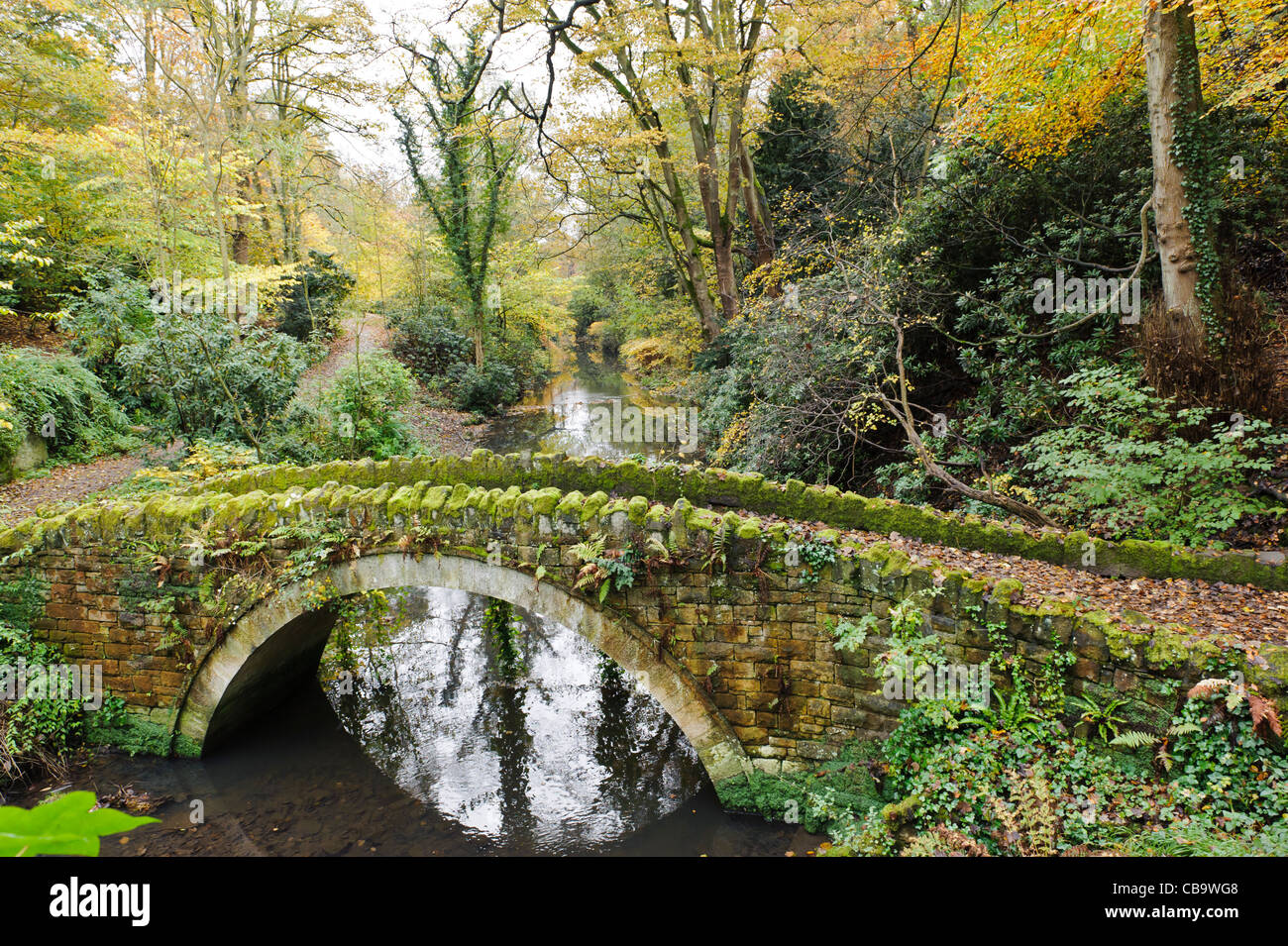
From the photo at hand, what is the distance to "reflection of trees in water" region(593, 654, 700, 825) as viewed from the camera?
259 inches

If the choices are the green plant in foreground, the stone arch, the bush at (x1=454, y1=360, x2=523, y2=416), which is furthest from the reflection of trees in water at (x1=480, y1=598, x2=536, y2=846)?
the bush at (x1=454, y1=360, x2=523, y2=416)

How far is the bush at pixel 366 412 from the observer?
13859 mm

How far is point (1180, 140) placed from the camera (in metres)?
7.10

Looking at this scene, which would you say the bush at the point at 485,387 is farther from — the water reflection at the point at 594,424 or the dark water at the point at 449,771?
the dark water at the point at 449,771

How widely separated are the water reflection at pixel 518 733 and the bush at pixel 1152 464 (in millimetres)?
5275

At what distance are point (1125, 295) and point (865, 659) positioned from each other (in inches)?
262

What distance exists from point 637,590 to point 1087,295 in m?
7.77

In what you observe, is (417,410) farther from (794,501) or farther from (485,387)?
(794,501)

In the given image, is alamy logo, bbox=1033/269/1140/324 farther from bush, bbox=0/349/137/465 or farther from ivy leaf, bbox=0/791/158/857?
bush, bbox=0/349/137/465

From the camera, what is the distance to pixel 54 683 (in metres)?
6.52
